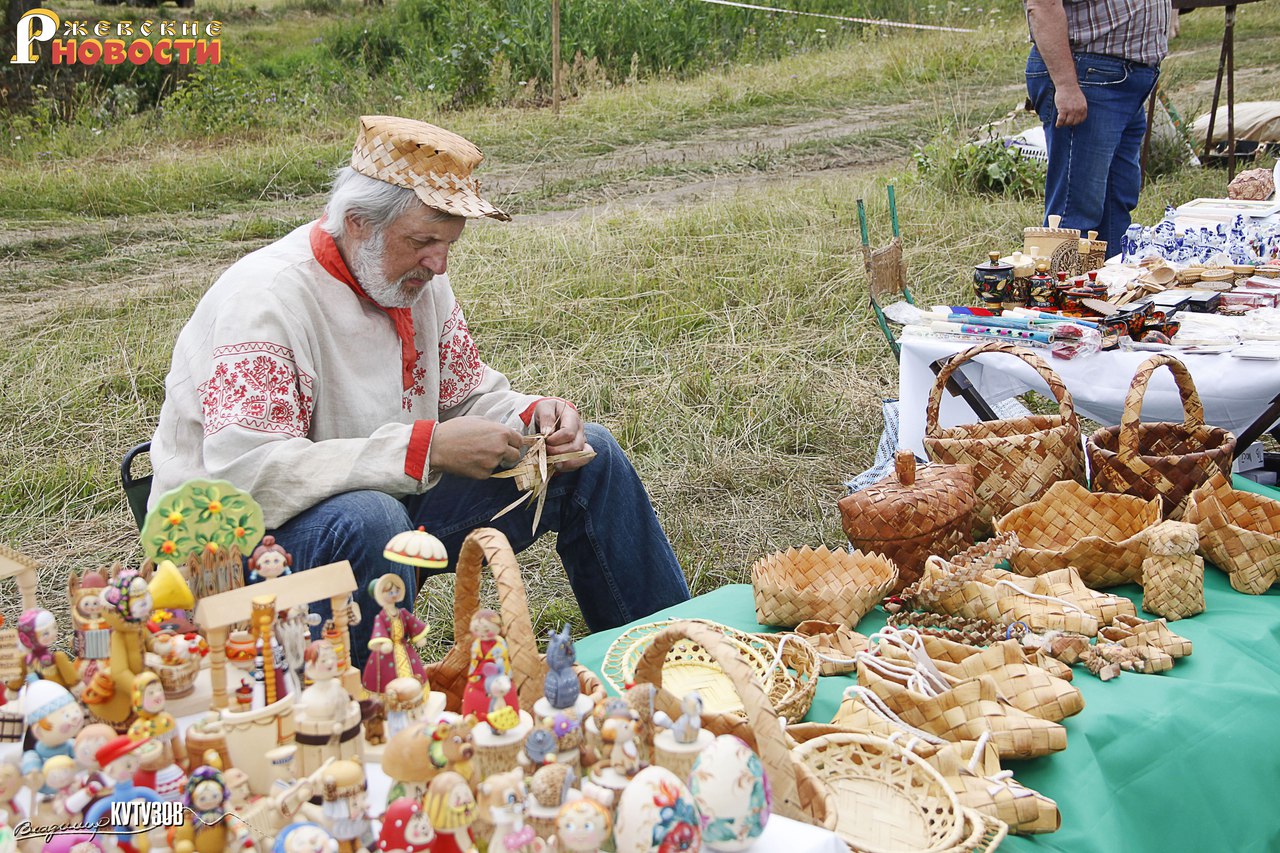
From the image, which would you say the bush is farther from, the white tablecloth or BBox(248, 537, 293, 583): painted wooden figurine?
BBox(248, 537, 293, 583): painted wooden figurine

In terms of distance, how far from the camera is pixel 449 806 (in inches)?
42.2

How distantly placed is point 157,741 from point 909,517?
1.46 m

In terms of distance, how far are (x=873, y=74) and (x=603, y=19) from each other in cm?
281

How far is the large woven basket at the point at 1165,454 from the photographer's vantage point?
7.66ft

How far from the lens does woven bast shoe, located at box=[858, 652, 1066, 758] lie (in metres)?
1.64

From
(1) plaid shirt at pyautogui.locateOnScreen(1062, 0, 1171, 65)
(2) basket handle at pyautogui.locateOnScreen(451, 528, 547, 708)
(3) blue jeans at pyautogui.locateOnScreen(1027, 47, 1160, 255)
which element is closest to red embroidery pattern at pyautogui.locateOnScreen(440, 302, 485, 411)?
(2) basket handle at pyautogui.locateOnScreen(451, 528, 547, 708)

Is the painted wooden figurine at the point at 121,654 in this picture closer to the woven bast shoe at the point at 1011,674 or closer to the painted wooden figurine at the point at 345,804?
the painted wooden figurine at the point at 345,804

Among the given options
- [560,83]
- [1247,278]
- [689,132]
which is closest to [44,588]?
[1247,278]

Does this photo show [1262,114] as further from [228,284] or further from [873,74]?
[228,284]

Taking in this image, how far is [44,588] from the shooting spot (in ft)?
10.4

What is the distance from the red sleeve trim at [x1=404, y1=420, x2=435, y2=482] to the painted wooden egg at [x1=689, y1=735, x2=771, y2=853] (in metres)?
1.06

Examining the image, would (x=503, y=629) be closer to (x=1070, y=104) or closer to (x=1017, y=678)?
(x=1017, y=678)

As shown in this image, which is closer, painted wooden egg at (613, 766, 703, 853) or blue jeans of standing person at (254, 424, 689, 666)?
painted wooden egg at (613, 766, 703, 853)

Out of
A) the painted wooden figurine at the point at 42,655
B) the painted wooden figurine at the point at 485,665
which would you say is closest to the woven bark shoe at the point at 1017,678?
the painted wooden figurine at the point at 485,665
